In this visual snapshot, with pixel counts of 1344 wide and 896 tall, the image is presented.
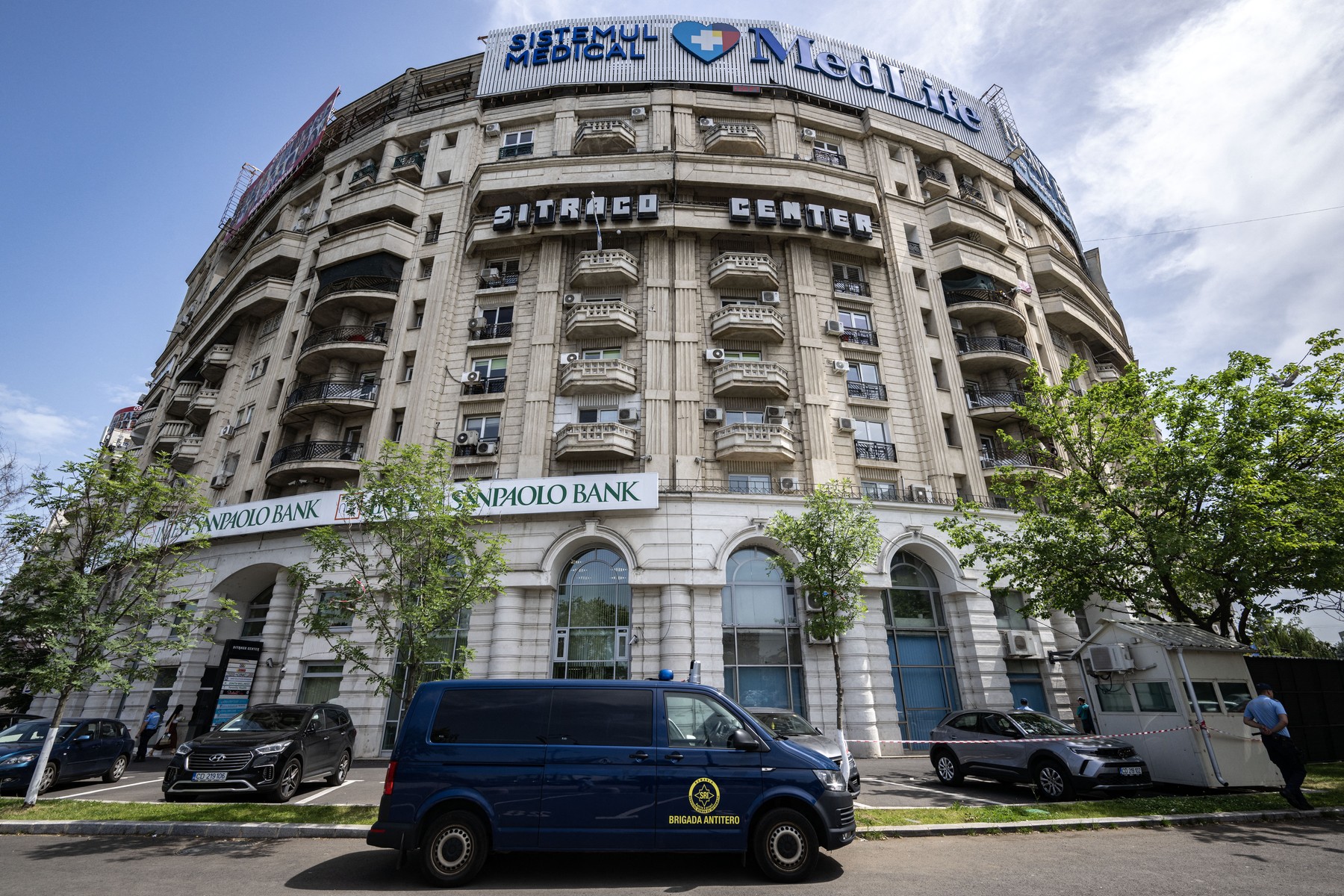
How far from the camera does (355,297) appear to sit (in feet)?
82.3

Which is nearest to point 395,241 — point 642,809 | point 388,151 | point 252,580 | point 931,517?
point 388,151

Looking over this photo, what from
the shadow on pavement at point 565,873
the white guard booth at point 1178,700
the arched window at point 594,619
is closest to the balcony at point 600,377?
the arched window at point 594,619

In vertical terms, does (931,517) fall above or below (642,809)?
above

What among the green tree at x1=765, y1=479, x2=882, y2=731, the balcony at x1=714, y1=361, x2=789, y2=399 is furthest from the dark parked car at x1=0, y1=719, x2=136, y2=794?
the balcony at x1=714, y1=361, x2=789, y2=399

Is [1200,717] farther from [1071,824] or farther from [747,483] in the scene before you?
[747,483]

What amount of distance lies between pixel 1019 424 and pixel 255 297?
35.7 m

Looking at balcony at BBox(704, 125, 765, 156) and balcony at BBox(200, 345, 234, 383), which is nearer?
balcony at BBox(704, 125, 765, 156)

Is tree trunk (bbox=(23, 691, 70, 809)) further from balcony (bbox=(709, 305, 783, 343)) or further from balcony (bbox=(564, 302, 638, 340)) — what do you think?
balcony (bbox=(709, 305, 783, 343))

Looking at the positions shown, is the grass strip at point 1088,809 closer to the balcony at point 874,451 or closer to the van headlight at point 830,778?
the van headlight at point 830,778

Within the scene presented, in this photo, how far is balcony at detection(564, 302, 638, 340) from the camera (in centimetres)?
2269

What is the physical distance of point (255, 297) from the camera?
29078 mm

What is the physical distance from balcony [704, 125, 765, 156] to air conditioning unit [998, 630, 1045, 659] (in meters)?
22.5

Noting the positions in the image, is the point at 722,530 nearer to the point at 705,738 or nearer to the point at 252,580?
the point at 705,738

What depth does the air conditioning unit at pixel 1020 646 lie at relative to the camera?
1969cm
